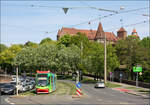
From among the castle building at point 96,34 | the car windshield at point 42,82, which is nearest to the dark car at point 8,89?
the car windshield at point 42,82

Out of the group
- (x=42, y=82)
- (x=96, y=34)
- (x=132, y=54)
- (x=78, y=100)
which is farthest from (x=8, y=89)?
(x=96, y=34)

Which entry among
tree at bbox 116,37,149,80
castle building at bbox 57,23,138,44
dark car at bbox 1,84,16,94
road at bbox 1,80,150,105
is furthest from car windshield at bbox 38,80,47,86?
castle building at bbox 57,23,138,44

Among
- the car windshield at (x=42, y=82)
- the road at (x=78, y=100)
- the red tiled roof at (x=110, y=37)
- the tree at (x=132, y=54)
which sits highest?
the red tiled roof at (x=110, y=37)

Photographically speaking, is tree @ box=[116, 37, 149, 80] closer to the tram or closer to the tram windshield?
the tram

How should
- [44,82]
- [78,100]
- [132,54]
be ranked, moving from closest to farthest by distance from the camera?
[78,100] < [44,82] < [132,54]

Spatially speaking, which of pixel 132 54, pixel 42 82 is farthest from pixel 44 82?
pixel 132 54

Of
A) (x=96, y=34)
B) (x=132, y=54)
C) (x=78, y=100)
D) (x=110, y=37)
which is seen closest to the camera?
(x=78, y=100)

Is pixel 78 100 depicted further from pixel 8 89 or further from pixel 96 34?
pixel 96 34

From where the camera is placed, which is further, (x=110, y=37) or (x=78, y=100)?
(x=110, y=37)

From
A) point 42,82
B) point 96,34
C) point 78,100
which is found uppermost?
point 96,34

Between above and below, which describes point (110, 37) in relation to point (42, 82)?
above

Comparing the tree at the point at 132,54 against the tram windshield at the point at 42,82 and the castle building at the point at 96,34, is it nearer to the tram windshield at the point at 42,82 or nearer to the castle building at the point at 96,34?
the tram windshield at the point at 42,82

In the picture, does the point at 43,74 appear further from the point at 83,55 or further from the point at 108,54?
→ the point at 83,55

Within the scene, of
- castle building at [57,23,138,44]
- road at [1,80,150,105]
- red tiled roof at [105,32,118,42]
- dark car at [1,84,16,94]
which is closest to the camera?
road at [1,80,150,105]
